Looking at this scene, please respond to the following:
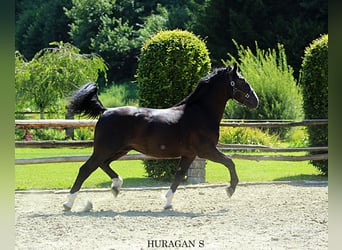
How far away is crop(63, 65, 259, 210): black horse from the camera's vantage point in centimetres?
668

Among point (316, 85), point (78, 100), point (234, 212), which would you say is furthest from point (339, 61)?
point (316, 85)

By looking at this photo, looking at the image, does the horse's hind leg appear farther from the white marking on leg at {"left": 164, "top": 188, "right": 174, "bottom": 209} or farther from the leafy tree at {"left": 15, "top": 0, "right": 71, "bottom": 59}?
the leafy tree at {"left": 15, "top": 0, "right": 71, "bottom": 59}

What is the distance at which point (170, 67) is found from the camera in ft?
29.6

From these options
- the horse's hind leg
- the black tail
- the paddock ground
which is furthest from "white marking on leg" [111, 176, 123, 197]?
the black tail

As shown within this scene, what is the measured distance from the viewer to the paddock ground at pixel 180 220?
5.41 m

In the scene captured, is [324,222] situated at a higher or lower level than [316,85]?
lower

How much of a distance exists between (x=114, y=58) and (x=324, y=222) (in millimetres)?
13004

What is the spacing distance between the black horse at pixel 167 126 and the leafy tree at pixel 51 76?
9795 millimetres

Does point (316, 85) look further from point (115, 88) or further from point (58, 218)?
point (115, 88)

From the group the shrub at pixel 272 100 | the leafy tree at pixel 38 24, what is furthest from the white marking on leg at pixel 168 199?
the leafy tree at pixel 38 24

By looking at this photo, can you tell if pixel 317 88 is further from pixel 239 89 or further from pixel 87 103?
pixel 87 103

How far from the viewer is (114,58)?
18.3 meters

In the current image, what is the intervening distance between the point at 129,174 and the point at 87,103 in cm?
367

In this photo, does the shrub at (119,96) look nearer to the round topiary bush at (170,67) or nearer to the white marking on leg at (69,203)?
the round topiary bush at (170,67)
